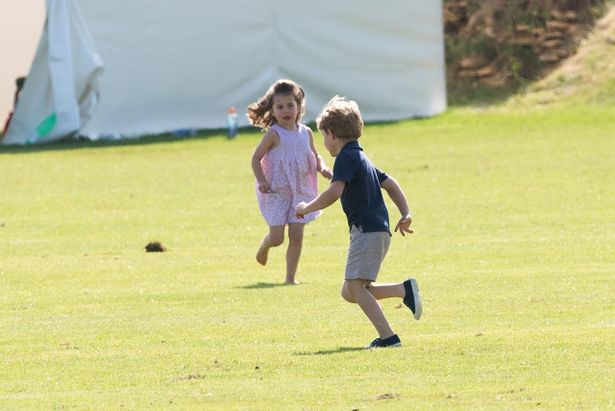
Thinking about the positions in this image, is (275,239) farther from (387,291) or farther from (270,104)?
(387,291)

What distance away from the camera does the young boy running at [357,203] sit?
30.6ft

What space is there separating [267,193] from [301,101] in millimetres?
801

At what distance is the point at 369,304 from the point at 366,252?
1.00 ft

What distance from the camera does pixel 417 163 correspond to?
80.1ft

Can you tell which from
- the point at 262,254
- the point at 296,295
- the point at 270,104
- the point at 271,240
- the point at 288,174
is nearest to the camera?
the point at 296,295

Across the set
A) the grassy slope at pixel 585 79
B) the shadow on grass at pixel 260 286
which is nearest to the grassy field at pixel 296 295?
the shadow on grass at pixel 260 286

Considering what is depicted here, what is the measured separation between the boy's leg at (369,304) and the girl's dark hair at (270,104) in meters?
3.51

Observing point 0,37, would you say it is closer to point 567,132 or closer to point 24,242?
point 567,132

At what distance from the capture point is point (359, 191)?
939 cm

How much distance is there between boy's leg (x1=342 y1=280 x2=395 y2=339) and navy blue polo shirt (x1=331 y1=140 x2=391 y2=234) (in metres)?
0.34

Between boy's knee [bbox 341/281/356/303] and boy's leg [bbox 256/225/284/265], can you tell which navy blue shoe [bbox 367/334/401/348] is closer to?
boy's knee [bbox 341/281/356/303]

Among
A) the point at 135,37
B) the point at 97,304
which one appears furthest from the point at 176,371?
the point at 135,37

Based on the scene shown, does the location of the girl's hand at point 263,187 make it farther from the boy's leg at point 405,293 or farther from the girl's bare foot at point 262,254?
the boy's leg at point 405,293

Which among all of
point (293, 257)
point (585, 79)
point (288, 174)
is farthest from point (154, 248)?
point (585, 79)
